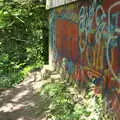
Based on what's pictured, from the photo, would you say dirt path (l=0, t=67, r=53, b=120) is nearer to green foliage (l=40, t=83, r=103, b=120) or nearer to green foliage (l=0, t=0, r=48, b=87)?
green foliage (l=40, t=83, r=103, b=120)

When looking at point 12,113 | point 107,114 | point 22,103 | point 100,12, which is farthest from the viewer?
point 22,103

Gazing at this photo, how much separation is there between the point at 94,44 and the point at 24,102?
8.97ft

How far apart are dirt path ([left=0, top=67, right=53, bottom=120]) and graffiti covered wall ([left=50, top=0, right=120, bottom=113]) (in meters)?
1.13

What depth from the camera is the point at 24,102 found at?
28.1 ft

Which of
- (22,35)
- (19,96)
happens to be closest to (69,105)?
(19,96)

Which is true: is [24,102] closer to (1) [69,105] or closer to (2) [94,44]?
(1) [69,105]

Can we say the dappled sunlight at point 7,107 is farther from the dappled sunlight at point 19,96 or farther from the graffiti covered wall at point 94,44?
the graffiti covered wall at point 94,44

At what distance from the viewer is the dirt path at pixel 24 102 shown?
292 inches

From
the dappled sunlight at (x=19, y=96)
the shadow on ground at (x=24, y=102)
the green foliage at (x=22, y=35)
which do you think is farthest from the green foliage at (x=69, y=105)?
the green foliage at (x=22, y=35)

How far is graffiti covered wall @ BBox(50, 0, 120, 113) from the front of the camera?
5736 mm

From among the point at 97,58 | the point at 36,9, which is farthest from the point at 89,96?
the point at 36,9

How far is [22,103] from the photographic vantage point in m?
8.48

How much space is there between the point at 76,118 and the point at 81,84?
1.72 metres

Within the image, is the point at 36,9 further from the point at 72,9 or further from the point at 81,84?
the point at 81,84
